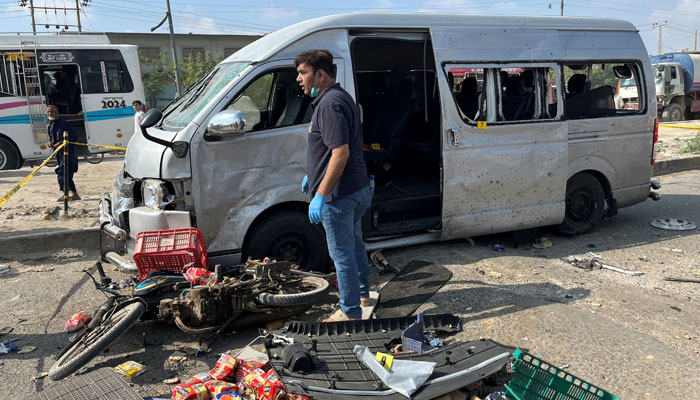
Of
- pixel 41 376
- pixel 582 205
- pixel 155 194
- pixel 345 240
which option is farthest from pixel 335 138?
pixel 582 205

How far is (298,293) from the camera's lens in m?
4.11

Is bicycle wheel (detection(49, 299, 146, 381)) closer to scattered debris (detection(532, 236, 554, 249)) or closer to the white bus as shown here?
scattered debris (detection(532, 236, 554, 249))

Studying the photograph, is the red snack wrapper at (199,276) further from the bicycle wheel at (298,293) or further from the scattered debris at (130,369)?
the scattered debris at (130,369)

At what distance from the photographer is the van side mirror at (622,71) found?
21.7 feet

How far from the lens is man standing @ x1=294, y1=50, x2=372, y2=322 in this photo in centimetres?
355

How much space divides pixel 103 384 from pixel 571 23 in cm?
588

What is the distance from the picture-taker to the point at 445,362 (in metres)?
3.03

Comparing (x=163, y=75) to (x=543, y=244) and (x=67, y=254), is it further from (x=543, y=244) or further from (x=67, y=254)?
(x=543, y=244)

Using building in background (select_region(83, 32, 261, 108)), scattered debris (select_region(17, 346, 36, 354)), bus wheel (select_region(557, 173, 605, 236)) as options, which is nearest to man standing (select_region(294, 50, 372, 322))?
scattered debris (select_region(17, 346, 36, 354))

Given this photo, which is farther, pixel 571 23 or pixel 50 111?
pixel 50 111

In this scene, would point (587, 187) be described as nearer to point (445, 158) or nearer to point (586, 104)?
point (586, 104)

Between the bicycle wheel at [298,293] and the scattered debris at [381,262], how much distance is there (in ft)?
3.94

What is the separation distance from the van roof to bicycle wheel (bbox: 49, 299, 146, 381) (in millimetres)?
2448

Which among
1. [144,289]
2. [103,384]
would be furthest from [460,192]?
[103,384]
